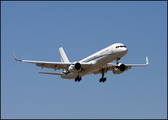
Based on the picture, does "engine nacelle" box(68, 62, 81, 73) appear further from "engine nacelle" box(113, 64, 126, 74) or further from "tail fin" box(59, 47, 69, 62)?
"tail fin" box(59, 47, 69, 62)

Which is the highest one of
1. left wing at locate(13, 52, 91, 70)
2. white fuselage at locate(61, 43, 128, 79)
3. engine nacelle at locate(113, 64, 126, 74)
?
white fuselage at locate(61, 43, 128, 79)

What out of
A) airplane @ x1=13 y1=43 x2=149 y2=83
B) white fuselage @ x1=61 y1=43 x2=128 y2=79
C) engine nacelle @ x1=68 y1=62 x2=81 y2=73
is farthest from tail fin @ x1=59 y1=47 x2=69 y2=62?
engine nacelle @ x1=68 y1=62 x2=81 y2=73

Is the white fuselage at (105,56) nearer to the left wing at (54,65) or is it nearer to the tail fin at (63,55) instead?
the left wing at (54,65)

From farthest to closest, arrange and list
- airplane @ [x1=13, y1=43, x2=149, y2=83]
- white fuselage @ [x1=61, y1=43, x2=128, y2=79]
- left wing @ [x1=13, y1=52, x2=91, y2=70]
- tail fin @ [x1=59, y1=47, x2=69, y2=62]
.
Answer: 1. tail fin @ [x1=59, y1=47, x2=69, y2=62]
2. left wing @ [x1=13, y1=52, x2=91, y2=70]
3. airplane @ [x1=13, y1=43, x2=149, y2=83]
4. white fuselage @ [x1=61, y1=43, x2=128, y2=79]

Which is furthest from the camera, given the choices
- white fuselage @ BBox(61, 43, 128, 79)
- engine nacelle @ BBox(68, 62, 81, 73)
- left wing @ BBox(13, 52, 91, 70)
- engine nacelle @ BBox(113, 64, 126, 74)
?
engine nacelle @ BBox(68, 62, 81, 73)

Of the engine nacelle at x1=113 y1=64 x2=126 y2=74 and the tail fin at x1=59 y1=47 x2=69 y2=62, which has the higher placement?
the tail fin at x1=59 y1=47 x2=69 y2=62

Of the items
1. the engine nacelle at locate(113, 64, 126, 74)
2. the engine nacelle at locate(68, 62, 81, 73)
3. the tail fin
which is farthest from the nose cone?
the tail fin

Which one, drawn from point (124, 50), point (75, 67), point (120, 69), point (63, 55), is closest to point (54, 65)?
point (75, 67)

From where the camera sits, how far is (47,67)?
54969 millimetres

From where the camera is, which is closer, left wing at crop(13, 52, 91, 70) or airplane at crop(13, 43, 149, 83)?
airplane at crop(13, 43, 149, 83)

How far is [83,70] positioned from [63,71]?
6.85 metres

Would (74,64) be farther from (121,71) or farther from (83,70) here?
(121,71)

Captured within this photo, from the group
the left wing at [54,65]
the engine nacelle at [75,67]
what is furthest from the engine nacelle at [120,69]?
the engine nacelle at [75,67]

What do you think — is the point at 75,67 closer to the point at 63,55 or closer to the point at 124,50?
the point at 124,50
